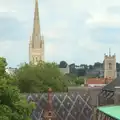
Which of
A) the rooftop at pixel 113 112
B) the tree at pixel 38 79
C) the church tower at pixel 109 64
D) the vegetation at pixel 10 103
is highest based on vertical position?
the church tower at pixel 109 64

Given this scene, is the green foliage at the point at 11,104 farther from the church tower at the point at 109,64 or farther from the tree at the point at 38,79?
the church tower at the point at 109,64

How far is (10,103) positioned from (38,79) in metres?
45.1

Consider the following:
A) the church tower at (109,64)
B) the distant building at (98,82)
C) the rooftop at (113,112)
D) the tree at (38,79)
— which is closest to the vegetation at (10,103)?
the rooftop at (113,112)

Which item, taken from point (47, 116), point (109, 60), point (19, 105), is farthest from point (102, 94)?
point (109, 60)

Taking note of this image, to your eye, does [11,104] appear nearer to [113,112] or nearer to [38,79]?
[113,112]

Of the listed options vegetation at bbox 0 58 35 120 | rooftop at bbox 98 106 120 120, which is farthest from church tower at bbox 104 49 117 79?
vegetation at bbox 0 58 35 120

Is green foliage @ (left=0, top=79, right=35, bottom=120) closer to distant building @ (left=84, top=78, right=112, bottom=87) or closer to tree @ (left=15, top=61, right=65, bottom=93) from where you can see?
tree @ (left=15, top=61, right=65, bottom=93)

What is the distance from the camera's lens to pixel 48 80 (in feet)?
251

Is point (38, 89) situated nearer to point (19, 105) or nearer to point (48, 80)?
point (48, 80)

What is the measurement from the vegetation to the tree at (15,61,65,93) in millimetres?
41210

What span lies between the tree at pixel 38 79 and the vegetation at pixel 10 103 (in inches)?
1622

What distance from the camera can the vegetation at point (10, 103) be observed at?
2892cm

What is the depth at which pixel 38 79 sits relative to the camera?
75062 millimetres

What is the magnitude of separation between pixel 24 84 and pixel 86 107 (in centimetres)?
2823
